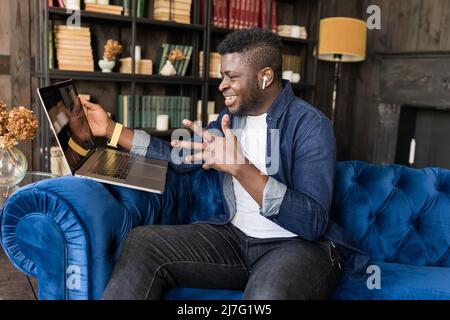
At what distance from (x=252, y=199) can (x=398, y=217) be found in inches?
24.1

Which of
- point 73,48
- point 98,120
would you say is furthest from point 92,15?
point 98,120

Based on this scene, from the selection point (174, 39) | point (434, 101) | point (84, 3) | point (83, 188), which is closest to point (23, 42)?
point (84, 3)

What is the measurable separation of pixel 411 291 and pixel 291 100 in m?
0.71

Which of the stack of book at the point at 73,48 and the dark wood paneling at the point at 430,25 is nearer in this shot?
the stack of book at the point at 73,48

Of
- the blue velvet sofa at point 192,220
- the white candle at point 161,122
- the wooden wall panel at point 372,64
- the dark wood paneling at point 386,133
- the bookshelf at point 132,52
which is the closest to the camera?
the blue velvet sofa at point 192,220

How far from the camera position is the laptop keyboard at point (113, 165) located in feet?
4.92

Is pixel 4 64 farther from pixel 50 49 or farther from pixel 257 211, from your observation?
pixel 257 211

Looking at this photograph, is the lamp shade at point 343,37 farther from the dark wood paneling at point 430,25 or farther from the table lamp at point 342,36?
the dark wood paneling at point 430,25

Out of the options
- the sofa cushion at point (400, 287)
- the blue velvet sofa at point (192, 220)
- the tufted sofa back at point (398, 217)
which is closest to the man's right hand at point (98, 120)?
the blue velvet sofa at point (192, 220)

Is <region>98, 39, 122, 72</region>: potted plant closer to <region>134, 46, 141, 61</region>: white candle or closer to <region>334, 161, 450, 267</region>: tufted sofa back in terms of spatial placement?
<region>134, 46, 141, 61</region>: white candle

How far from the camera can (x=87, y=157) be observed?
165 centimetres

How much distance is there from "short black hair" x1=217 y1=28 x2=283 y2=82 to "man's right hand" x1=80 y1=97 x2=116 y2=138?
53cm

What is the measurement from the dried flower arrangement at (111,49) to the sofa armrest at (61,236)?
193 cm

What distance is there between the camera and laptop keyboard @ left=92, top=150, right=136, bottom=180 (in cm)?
150
